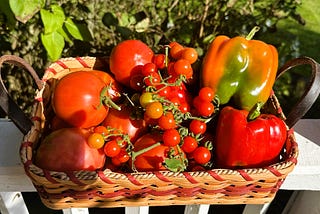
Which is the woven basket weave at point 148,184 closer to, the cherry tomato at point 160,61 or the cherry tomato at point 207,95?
the cherry tomato at point 207,95

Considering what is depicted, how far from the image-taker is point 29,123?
0.85 m

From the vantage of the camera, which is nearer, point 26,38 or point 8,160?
point 8,160

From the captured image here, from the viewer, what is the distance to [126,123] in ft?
2.82

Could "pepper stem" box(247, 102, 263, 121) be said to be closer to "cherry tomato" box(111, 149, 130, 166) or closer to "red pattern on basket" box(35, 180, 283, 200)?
"red pattern on basket" box(35, 180, 283, 200)

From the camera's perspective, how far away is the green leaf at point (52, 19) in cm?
115

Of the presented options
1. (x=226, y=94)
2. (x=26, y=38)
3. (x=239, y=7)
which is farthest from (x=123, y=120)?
(x=239, y=7)

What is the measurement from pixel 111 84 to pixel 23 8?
30 cm

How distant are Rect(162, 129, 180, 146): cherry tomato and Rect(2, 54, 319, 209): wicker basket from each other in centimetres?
6

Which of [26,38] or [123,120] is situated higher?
[123,120]

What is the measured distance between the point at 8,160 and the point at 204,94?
398 mm

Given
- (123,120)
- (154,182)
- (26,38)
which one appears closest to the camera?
(154,182)

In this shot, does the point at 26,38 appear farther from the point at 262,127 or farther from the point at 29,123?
the point at 262,127

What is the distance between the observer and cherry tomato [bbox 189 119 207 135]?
816mm

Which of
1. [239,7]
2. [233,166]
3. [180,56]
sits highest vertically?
[180,56]
